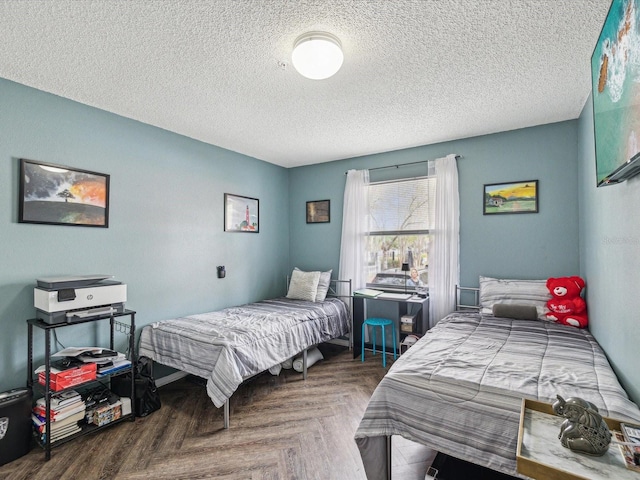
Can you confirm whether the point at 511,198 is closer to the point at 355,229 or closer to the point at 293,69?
the point at 355,229

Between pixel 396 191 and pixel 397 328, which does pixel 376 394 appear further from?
pixel 396 191

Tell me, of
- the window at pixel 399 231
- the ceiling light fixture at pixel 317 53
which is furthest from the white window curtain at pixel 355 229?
the ceiling light fixture at pixel 317 53

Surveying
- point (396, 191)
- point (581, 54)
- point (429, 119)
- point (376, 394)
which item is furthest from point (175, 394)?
point (581, 54)

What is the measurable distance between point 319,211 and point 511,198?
245cm

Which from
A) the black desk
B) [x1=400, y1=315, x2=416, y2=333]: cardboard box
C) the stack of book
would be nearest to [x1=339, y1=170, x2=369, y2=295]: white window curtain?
the black desk

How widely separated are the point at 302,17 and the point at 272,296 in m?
3.64

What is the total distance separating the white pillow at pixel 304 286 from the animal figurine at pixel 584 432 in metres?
3.24

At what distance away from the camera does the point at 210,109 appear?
9.37 ft

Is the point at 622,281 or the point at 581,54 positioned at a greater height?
the point at 581,54

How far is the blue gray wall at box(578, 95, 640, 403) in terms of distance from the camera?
5.21ft

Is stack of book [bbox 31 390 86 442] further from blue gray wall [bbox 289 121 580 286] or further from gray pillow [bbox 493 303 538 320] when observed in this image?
blue gray wall [bbox 289 121 580 286]

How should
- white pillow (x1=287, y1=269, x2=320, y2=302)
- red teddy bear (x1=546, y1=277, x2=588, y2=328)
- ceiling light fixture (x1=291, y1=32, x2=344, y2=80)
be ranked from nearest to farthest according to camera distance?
ceiling light fixture (x1=291, y1=32, x2=344, y2=80) < red teddy bear (x1=546, y1=277, x2=588, y2=328) < white pillow (x1=287, y1=269, x2=320, y2=302)

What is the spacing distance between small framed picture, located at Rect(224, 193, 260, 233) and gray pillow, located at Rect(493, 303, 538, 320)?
303cm

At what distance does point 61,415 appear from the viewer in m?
2.21
